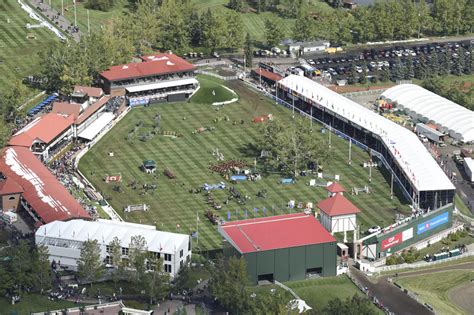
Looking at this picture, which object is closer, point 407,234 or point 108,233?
point 108,233

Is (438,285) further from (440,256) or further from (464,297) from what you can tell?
(440,256)

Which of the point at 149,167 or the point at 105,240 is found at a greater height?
the point at 105,240

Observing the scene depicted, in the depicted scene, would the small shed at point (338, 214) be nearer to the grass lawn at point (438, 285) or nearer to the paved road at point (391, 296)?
the paved road at point (391, 296)

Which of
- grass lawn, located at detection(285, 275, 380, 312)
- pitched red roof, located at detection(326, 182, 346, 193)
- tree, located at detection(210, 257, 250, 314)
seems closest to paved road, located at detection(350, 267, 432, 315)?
grass lawn, located at detection(285, 275, 380, 312)

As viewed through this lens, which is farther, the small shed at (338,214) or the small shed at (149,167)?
the small shed at (149,167)

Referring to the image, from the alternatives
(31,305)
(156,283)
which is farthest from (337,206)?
(31,305)

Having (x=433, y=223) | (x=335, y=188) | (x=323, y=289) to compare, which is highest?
(x=335, y=188)

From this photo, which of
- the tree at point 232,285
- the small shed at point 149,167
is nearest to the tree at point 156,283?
the tree at point 232,285
